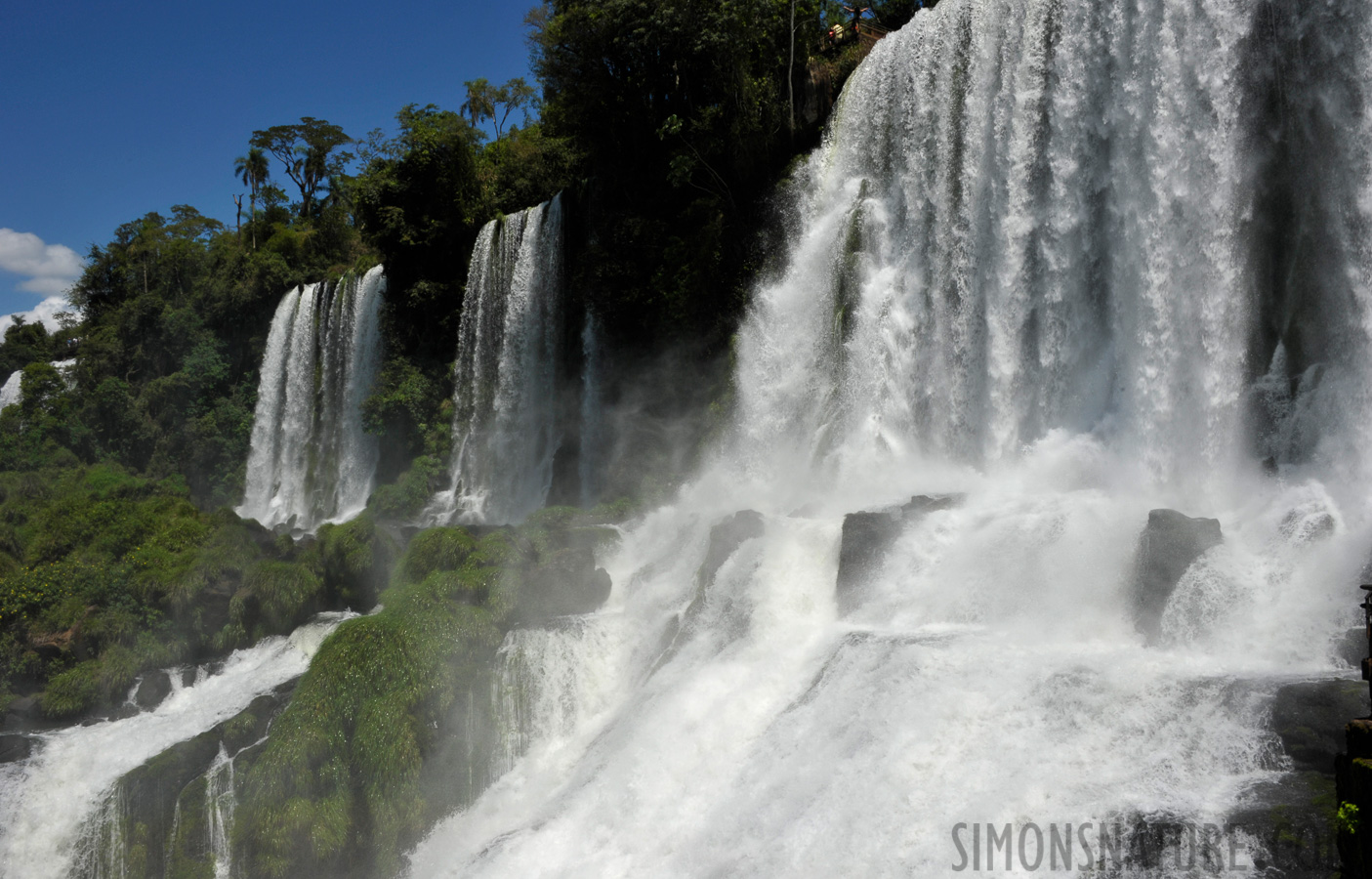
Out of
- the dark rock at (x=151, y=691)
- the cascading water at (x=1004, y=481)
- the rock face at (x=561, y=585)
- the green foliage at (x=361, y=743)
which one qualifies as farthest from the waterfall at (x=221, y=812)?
the rock face at (x=561, y=585)

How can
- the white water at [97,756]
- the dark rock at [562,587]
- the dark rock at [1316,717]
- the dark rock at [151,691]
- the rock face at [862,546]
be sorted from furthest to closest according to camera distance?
the dark rock at [151,691] → the dark rock at [562,587] → the rock face at [862,546] → the white water at [97,756] → the dark rock at [1316,717]

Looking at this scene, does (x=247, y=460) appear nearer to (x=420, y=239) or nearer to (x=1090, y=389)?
(x=420, y=239)

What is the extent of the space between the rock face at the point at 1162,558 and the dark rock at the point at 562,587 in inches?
291

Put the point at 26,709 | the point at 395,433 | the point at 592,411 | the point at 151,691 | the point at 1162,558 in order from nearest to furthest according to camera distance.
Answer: the point at 1162,558 → the point at 26,709 → the point at 151,691 → the point at 592,411 → the point at 395,433

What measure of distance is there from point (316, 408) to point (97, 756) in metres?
19.3

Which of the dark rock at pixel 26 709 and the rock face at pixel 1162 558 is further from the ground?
the rock face at pixel 1162 558

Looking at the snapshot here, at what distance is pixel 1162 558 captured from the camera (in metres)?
8.88

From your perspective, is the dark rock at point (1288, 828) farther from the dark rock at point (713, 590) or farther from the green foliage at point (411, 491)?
the green foliage at point (411, 491)

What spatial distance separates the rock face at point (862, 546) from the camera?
10836 millimetres

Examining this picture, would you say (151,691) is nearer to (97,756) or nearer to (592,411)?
(97,756)

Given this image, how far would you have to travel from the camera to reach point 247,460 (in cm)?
3278

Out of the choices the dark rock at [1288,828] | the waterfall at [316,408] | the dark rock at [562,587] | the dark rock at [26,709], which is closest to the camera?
the dark rock at [1288,828]

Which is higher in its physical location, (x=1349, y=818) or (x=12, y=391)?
(x=12, y=391)

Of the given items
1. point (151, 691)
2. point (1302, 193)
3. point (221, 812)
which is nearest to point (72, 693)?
point (151, 691)
